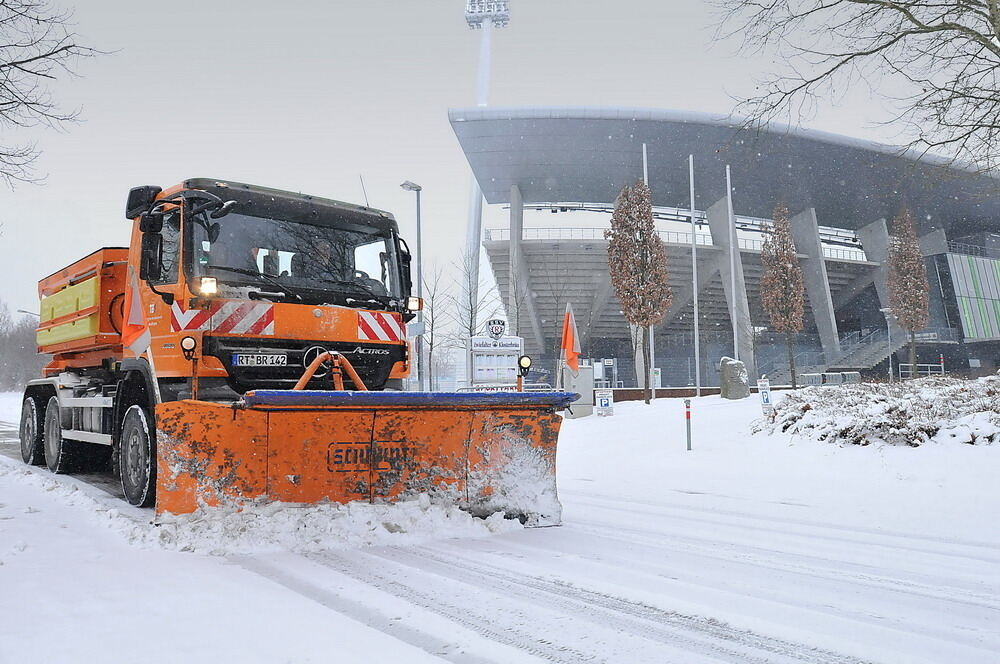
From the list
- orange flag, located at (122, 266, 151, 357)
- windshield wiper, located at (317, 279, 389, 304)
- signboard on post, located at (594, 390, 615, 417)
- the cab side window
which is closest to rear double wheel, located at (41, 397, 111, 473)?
orange flag, located at (122, 266, 151, 357)

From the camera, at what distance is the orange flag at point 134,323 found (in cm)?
659

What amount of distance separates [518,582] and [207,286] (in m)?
3.39

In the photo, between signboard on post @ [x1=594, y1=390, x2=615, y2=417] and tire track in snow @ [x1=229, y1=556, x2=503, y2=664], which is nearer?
tire track in snow @ [x1=229, y1=556, x2=503, y2=664]

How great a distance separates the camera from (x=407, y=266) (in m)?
7.34

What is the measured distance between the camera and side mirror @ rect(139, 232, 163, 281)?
6156 mm

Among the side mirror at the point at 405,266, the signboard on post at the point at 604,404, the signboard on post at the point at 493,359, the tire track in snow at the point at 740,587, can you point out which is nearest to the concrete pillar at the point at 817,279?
the signboard on post at the point at 604,404

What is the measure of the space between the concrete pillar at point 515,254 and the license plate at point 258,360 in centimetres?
3021

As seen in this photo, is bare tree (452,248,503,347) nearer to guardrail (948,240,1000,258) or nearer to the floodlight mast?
the floodlight mast

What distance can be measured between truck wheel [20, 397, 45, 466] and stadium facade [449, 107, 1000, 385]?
80.7ft

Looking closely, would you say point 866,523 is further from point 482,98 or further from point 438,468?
point 482,98

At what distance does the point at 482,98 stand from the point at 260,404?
62817mm

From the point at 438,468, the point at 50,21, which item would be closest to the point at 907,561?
the point at 438,468

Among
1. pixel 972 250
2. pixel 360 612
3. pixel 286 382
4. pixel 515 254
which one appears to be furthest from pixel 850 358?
pixel 360 612

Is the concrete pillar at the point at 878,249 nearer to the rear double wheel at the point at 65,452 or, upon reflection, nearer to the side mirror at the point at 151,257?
the rear double wheel at the point at 65,452
